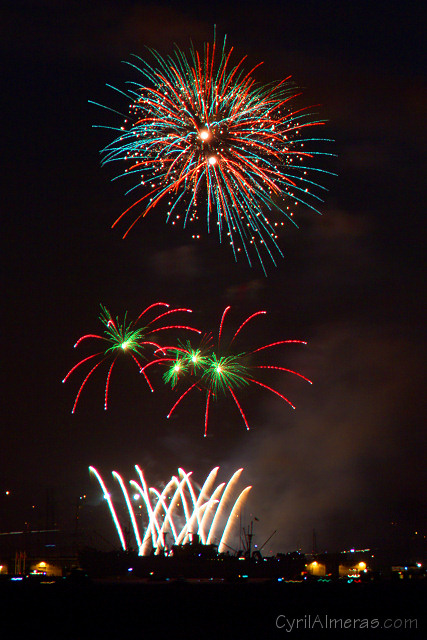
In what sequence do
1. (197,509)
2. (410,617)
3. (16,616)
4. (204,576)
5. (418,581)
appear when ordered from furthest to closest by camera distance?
(204,576) < (197,509) < (418,581) < (410,617) < (16,616)

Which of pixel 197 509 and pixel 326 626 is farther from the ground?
pixel 197 509

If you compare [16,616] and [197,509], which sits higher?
[197,509]

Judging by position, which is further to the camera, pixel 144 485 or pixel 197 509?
pixel 197 509

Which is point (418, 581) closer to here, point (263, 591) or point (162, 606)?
point (263, 591)

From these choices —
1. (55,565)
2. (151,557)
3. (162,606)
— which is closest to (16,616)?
(162,606)

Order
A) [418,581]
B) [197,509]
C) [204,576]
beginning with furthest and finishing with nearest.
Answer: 1. [204,576]
2. [197,509]
3. [418,581]

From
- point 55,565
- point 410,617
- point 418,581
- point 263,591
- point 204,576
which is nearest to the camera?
point 410,617

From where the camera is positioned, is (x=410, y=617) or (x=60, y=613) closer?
(x=60, y=613)

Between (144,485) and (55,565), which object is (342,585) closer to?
(144,485)

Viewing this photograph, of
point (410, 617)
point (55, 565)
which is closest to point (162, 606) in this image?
point (410, 617)
